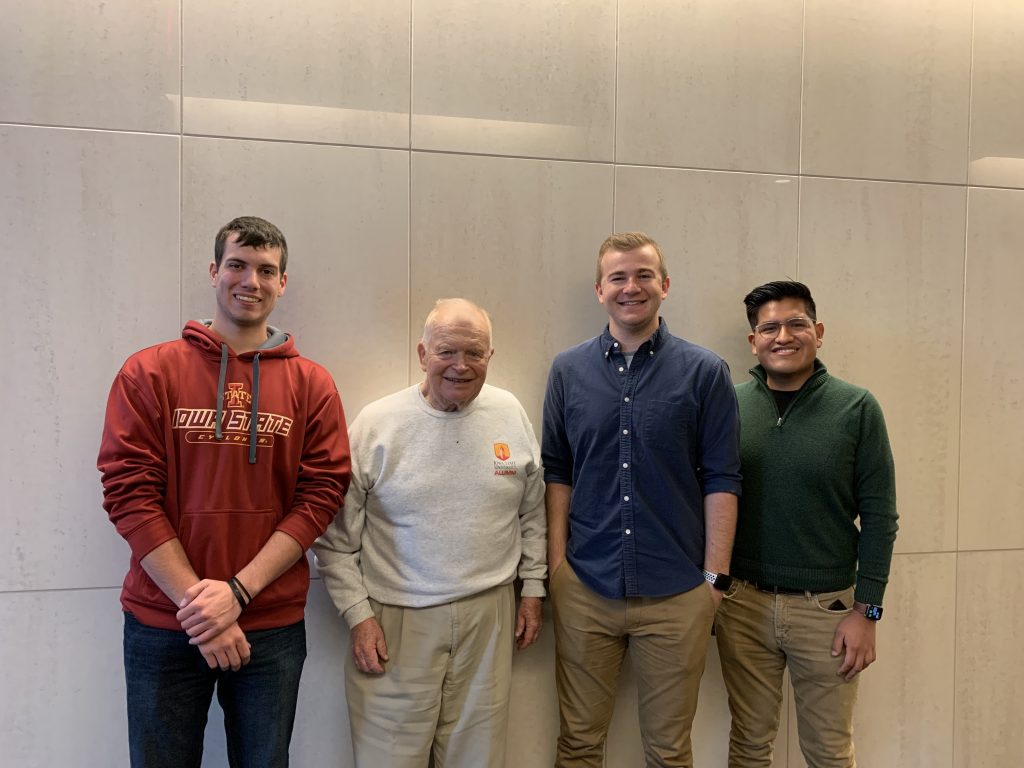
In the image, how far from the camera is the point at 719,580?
2047 millimetres

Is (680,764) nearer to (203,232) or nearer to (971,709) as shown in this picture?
(971,709)

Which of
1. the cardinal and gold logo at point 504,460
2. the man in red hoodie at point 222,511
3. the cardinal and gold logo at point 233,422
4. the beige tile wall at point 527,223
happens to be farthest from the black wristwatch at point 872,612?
the cardinal and gold logo at point 233,422

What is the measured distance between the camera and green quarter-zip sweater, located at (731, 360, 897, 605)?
6.91 ft

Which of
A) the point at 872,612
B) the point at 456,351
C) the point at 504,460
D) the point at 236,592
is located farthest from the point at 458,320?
the point at 872,612

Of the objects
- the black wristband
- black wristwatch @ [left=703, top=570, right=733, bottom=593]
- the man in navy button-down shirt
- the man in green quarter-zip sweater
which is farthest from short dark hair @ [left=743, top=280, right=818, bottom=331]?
the black wristband

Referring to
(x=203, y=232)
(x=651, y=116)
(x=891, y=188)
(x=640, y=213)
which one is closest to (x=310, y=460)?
(x=203, y=232)

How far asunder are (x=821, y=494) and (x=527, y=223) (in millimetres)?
1243

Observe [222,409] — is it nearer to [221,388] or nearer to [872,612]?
[221,388]

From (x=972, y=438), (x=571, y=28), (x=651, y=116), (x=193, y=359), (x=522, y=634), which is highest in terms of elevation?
(x=571, y=28)

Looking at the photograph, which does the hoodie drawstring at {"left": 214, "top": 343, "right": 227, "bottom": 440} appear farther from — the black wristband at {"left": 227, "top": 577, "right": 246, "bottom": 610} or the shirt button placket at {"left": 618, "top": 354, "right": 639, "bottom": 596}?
the shirt button placket at {"left": 618, "top": 354, "right": 639, "bottom": 596}

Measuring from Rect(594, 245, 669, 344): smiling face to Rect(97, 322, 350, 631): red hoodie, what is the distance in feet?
2.98

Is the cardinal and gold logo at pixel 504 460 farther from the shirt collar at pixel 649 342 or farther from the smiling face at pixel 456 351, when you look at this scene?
the shirt collar at pixel 649 342

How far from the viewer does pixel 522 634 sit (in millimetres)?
2139

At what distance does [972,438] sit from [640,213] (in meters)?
1.52
